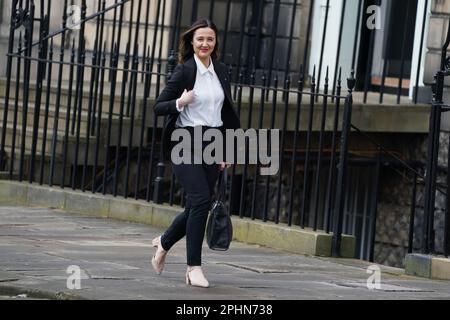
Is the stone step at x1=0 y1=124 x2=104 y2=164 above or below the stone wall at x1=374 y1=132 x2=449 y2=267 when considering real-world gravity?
above

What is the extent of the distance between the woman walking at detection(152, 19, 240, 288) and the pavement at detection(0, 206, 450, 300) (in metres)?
0.33

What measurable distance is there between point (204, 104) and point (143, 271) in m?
1.31

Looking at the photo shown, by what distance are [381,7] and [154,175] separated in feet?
11.8

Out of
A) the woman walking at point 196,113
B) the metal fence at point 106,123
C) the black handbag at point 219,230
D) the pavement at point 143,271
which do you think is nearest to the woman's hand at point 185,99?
the woman walking at point 196,113

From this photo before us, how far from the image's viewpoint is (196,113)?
32.2ft

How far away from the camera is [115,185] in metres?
13.8

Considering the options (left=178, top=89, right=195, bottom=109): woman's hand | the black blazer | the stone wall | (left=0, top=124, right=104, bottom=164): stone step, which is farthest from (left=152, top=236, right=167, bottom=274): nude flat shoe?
the stone wall

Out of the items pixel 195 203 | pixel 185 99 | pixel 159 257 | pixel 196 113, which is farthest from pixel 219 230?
pixel 185 99

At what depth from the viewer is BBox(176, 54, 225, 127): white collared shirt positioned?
9.81m

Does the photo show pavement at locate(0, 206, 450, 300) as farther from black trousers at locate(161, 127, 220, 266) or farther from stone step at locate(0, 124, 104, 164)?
stone step at locate(0, 124, 104, 164)

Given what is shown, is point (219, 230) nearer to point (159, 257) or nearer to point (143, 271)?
point (159, 257)

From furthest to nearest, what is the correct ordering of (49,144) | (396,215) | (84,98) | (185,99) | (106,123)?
(396,215) → (84,98) → (49,144) → (106,123) → (185,99)

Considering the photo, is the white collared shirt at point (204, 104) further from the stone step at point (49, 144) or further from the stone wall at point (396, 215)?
the stone wall at point (396, 215)

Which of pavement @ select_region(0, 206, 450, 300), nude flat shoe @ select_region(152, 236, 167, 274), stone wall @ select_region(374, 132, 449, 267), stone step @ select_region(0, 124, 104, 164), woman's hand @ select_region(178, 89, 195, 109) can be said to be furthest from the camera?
stone wall @ select_region(374, 132, 449, 267)
